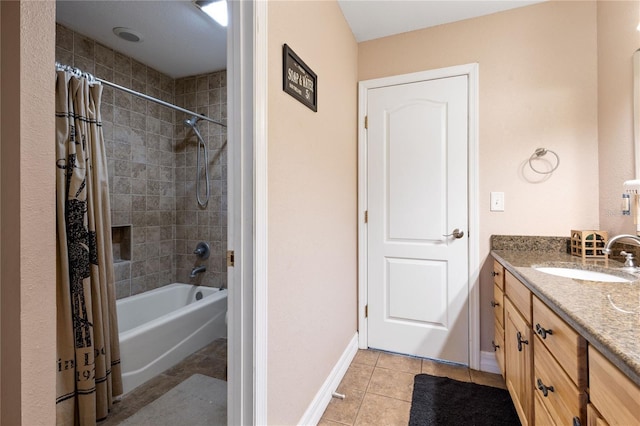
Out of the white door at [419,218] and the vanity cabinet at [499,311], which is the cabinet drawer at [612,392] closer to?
the vanity cabinet at [499,311]

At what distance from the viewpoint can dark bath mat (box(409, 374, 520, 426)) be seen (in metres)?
1.57

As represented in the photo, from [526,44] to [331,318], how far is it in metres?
2.24

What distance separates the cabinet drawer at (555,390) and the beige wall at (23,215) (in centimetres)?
125

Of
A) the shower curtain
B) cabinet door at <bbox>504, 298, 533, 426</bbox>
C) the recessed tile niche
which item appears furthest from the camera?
the recessed tile niche

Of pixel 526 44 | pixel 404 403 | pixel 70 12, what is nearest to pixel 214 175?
pixel 70 12

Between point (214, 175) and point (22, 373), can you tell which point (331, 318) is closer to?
point (22, 373)

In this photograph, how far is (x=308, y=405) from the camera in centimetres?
153

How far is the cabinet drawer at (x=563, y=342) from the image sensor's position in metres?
0.79

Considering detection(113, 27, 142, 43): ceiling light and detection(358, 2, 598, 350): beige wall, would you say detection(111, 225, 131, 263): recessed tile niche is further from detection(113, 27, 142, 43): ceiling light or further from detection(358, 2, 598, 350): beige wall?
detection(358, 2, 598, 350): beige wall

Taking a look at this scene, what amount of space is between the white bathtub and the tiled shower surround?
13 centimetres

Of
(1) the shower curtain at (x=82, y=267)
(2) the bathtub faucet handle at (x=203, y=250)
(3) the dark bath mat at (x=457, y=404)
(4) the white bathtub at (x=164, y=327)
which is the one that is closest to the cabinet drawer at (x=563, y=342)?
(3) the dark bath mat at (x=457, y=404)

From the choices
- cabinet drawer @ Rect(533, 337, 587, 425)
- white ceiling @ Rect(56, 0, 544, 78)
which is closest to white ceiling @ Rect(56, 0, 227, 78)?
white ceiling @ Rect(56, 0, 544, 78)

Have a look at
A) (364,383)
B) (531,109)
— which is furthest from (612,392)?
(531,109)

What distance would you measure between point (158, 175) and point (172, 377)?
1.83 meters
